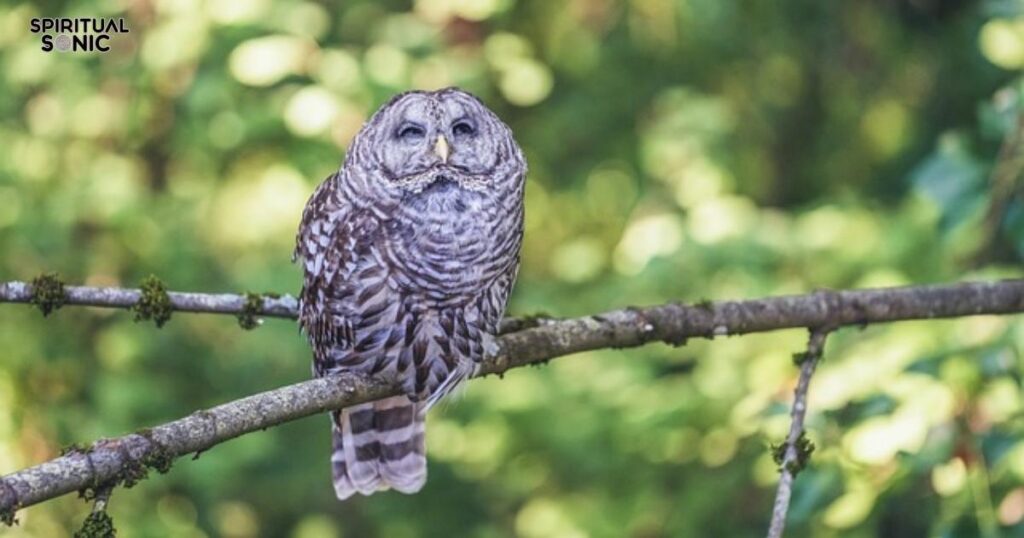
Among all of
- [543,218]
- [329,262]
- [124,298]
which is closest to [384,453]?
[329,262]

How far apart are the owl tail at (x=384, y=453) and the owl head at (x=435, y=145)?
0.81 m

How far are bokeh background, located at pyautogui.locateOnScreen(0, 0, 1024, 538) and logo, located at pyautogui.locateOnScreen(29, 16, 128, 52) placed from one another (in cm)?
6

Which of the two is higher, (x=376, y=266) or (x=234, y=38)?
(x=234, y=38)

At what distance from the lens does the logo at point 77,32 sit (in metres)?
6.41

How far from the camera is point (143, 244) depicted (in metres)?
6.44

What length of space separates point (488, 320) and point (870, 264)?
2.29 m

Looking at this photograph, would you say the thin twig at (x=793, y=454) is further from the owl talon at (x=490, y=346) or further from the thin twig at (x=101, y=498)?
the thin twig at (x=101, y=498)

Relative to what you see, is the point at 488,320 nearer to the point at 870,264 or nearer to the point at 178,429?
the point at 178,429

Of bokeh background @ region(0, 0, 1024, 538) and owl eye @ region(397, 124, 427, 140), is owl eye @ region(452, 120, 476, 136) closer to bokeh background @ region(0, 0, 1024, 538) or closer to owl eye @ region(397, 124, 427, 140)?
owl eye @ region(397, 124, 427, 140)

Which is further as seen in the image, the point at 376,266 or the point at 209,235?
the point at 209,235

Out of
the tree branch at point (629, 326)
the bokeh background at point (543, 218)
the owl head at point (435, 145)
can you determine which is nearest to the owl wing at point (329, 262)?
the owl head at point (435, 145)

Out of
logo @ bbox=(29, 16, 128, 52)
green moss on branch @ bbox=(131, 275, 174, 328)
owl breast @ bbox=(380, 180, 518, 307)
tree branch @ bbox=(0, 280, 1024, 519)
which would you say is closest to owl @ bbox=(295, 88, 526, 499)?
owl breast @ bbox=(380, 180, 518, 307)

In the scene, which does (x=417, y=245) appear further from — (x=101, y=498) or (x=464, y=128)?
(x=101, y=498)

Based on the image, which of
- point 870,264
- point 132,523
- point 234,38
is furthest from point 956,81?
point 132,523
